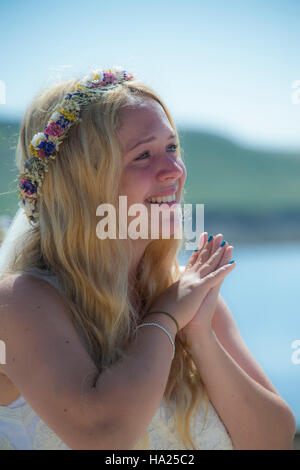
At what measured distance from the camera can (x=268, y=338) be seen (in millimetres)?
5535

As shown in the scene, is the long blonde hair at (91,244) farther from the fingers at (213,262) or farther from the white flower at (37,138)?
the fingers at (213,262)

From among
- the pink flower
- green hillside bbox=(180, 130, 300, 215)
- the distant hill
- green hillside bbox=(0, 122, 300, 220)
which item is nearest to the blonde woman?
the pink flower

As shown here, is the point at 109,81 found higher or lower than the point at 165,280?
higher

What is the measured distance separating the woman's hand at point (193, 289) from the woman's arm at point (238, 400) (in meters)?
0.12

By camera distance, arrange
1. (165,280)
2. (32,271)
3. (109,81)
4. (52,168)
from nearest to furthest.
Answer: (32,271) < (52,168) < (109,81) < (165,280)

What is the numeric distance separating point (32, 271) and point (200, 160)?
2800 centimetres

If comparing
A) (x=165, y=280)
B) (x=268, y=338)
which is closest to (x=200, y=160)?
(x=268, y=338)

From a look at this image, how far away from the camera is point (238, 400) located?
1776 mm

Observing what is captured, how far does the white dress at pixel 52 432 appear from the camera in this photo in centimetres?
168

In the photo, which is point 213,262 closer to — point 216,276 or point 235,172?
point 216,276

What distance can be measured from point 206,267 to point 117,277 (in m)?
0.32

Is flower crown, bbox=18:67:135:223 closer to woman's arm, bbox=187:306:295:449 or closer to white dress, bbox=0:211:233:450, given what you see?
white dress, bbox=0:211:233:450

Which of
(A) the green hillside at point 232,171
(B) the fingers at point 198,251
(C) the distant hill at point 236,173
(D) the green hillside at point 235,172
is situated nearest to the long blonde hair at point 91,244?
(B) the fingers at point 198,251
